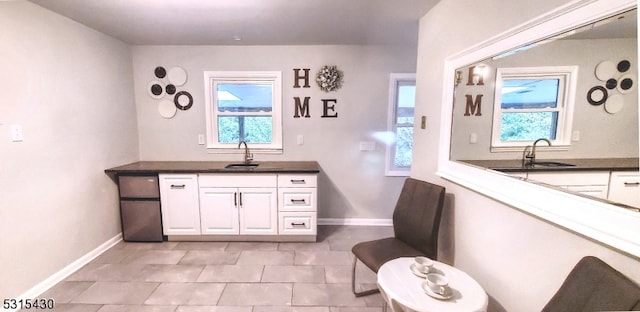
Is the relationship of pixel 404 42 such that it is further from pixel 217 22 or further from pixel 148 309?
pixel 148 309

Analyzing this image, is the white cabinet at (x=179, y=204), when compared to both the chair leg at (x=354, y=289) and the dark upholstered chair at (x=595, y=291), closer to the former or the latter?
the chair leg at (x=354, y=289)

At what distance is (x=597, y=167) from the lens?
38.5 inches

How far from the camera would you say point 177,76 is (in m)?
3.18

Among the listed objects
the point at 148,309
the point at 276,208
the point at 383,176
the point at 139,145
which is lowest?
the point at 148,309

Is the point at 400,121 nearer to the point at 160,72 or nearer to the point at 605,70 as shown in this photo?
the point at 605,70

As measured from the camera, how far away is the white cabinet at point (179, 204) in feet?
9.25

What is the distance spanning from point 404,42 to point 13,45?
11.4 ft

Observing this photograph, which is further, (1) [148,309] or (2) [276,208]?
(2) [276,208]

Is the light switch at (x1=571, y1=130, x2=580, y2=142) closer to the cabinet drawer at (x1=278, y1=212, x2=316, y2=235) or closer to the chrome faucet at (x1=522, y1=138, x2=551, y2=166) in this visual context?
the chrome faucet at (x1=522, y1=138, x2=551, y2=166)

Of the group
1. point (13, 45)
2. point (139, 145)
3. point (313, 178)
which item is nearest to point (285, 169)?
point (313, 178)

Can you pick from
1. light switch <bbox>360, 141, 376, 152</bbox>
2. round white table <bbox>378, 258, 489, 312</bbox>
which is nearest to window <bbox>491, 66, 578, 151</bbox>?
round white table <bbox>378, 258, 489, 312</bbox>

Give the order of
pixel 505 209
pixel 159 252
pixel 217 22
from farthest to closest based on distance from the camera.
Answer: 1. pixel 159 252
2. pixel 217 22
3. pixel 505 209

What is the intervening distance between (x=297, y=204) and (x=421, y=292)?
178 centimetres

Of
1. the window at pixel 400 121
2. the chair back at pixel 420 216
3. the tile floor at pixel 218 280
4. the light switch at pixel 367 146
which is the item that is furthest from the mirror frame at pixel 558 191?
the light switch at pixel 367 146
